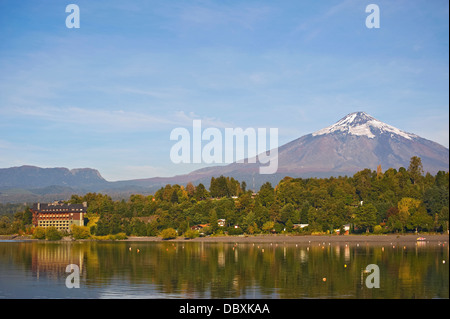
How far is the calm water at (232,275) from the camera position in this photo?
54.5 metres

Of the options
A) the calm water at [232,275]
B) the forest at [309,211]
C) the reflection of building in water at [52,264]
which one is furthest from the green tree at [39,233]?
the calm water at [232,275]

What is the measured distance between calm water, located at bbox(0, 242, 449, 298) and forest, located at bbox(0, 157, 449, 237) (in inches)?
1567

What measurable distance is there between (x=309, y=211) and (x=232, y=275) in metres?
85.8

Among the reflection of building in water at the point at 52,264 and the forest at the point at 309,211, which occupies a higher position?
the forest at the point at 309,211

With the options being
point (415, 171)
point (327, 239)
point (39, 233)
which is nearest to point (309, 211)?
point (327, 239)

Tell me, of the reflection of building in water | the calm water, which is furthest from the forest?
the reflection of building in water

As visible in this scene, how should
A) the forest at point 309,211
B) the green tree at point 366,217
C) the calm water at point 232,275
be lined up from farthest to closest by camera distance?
the green tree at point 366,217, the forest at point 309,211, the calm water at point 232,275

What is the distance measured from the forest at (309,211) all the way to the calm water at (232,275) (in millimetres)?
39808

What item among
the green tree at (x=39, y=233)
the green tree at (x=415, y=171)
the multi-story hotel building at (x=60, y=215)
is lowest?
the green tree at (x=39, y=233)

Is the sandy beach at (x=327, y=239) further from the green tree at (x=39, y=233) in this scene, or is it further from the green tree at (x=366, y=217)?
the green tree at (x=39, y=233)

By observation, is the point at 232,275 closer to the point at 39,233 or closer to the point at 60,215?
the point at 39,233

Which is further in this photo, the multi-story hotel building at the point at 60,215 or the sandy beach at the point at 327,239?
the multi-story hotel building at the point at 60,215

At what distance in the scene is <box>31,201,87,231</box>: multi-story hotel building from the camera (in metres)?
186
